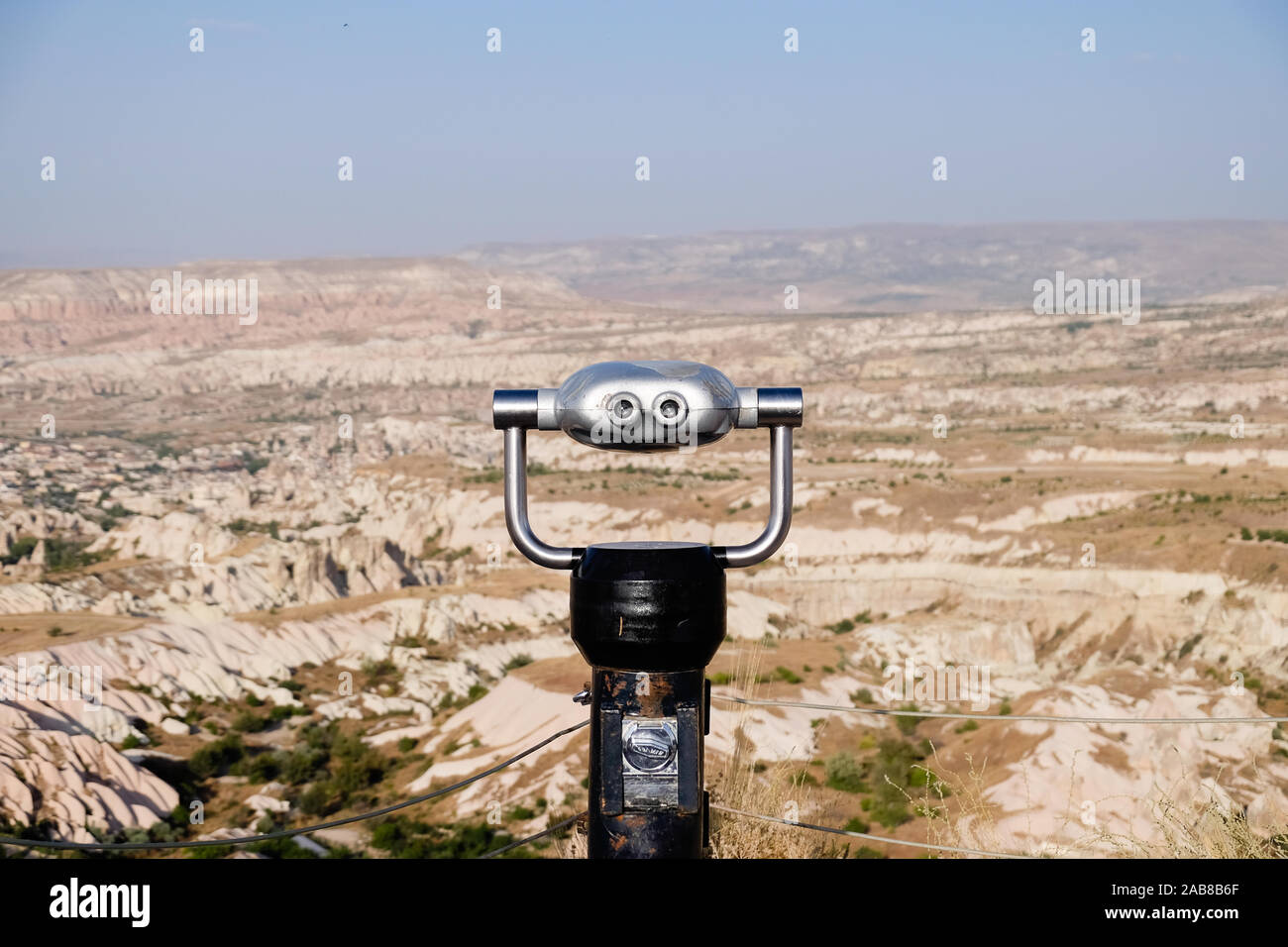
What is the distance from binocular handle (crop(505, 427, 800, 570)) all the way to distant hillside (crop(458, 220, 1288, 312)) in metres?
113

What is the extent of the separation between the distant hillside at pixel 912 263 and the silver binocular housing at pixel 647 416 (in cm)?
11265

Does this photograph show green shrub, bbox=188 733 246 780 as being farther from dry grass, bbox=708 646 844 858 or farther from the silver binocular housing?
the silver binocular housing

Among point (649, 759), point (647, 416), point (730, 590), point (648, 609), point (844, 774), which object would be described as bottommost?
point (730, 590)

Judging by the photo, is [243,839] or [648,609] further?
[243,839]

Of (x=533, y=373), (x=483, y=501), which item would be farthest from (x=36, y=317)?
(x=483, y=501)

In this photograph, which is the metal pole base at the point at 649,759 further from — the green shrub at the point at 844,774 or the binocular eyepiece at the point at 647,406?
the green shrub at the point at 844,774

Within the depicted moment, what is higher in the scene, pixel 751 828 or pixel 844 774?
pixel 751 828

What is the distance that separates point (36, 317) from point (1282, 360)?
75600 millimetres

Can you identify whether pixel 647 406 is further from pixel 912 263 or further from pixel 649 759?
pixel 912 263

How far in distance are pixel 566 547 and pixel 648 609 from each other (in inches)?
11.4

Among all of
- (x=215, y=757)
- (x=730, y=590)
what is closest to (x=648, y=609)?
(x=215, y=757)

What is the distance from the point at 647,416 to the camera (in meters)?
2.12

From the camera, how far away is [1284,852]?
12.6 feet
